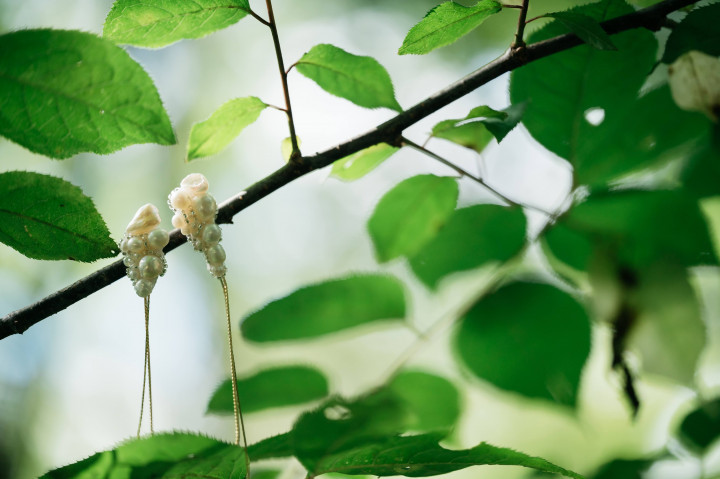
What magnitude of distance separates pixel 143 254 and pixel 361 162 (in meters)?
0.17

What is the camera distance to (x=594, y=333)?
42cm

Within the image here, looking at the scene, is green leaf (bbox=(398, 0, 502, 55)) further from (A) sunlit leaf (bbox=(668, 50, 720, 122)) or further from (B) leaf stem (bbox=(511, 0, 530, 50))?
(A) sunlit leaf (bbox=(668, 50, 720, 122))

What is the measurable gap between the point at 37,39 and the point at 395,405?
215 millimetres

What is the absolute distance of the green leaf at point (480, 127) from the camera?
10.9 inches

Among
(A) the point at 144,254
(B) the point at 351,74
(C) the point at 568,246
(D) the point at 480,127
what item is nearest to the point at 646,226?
(C) the point at 568,246

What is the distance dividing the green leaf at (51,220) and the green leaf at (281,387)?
0.21 metres

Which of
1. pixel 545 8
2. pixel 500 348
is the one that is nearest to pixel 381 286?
pixel 500 348

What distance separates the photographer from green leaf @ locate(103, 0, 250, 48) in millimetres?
274

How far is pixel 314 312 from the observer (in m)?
0.44

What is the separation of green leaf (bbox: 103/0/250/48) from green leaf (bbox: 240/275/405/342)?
0.22 meters

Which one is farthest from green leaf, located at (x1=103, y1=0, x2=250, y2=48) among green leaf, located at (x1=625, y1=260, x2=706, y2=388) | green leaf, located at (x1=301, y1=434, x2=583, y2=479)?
green leaf, located at (x1=625, y1=260, x2=706, y2=388)

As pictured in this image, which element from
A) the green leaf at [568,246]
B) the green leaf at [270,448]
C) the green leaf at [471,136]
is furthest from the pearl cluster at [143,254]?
the green leaf at [568,246]

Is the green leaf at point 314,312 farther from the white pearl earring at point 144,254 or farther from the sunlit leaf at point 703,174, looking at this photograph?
the sunlit leaf at point 703,174

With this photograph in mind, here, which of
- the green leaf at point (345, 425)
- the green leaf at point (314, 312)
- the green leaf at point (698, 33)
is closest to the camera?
the green leaf at point (345, 425)
